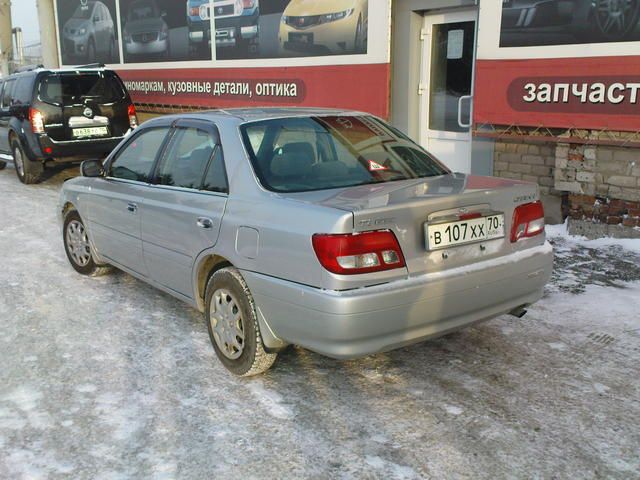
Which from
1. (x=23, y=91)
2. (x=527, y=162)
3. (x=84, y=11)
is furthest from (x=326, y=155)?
(x=84, y=11)

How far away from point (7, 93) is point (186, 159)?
877cm

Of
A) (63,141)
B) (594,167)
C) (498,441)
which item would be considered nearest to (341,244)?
(498,441)

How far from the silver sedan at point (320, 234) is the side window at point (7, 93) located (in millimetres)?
7912

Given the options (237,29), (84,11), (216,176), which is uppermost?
(84,11)

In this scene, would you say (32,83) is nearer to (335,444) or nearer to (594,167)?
(594,167)

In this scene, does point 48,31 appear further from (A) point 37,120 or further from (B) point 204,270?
(B) point 204,270

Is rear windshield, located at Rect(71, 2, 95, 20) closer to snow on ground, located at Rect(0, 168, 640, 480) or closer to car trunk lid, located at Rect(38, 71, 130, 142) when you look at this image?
car trunk lid, located at Rect(38, 71, 130, 142)

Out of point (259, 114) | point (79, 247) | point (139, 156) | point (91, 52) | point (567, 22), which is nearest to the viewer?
point (259, 114)

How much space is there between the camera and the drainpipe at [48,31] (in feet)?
58.9

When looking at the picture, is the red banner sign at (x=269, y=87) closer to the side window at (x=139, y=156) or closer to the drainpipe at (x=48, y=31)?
the side window at (x=139, y=156)

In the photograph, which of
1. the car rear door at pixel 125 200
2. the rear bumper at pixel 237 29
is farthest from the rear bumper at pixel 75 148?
the car rear door at pixel 125 200

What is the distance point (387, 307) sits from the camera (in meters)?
3.04

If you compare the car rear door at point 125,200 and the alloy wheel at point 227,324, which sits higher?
the car rear door at point 125,200

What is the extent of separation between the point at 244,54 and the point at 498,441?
31.3 feet
